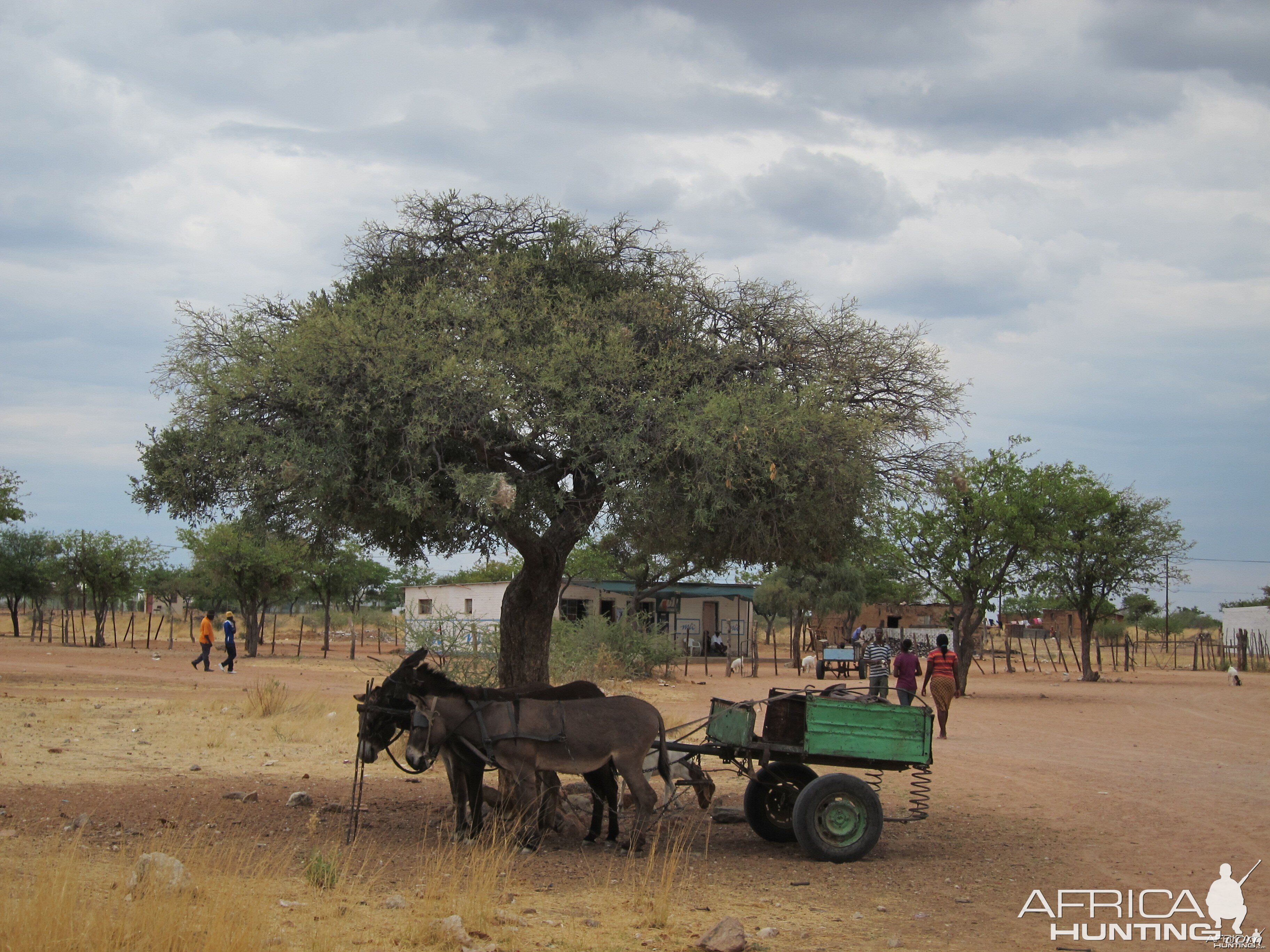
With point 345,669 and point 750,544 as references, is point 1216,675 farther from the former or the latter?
point 750,544

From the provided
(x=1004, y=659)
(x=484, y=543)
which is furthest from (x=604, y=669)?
(x=1004, y=659)

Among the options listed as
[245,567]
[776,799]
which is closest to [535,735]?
[776,799]

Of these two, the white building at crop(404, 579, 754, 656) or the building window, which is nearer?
the white building at crop(404, 579, 754, 656)

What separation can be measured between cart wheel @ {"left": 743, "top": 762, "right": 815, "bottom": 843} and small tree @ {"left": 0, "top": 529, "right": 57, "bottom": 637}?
56.5 meters

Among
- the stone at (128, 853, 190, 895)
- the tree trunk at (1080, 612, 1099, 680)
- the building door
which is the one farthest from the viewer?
the building door

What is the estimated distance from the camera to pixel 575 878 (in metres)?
8.73

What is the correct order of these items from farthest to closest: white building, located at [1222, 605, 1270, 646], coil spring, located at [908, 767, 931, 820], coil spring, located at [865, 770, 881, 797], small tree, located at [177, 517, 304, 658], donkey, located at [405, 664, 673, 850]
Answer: white building, located at [1222, 605, 1270, 646]
small tree, located at [177, 517, 304, 658]
coil spring, located at [865, 770, 881, 797]
coil spring, located at [908, 767, 931, 820]
donkey, located at [405, 664, 673, 850]

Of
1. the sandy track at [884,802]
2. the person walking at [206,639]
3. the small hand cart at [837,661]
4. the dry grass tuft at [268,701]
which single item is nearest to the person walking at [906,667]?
the sandy track at [884,802]

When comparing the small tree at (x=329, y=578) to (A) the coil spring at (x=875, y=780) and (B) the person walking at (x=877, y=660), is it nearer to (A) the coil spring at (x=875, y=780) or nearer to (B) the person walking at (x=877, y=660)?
(B) the person walking at (x=877, y=660)

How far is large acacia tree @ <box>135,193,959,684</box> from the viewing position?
32.3 feet

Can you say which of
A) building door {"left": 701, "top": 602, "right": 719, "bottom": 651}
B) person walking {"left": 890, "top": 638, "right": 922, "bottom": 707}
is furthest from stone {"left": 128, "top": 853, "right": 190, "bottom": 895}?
building door {"left": 701, "top": 602, "right": 719, "bottom": 651}

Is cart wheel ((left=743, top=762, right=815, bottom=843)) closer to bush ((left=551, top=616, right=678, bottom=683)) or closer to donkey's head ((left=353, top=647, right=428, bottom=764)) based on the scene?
donkey's head ((left=353, top=647, right=428, bottom=764))

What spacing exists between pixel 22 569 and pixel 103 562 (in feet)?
34.1

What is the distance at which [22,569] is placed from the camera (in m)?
60.2
